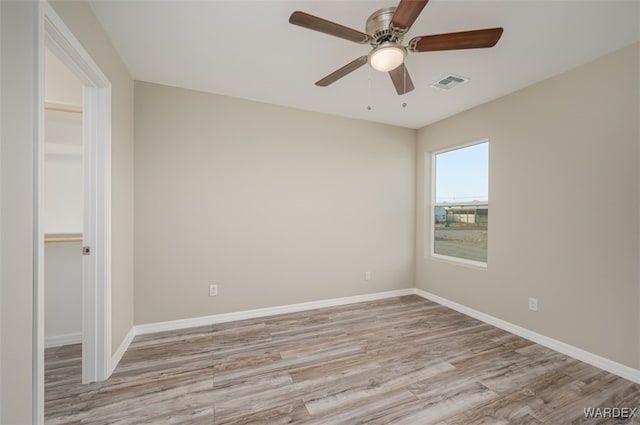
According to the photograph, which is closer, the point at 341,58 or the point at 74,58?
the point at 74,58

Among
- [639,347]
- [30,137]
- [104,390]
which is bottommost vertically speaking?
[104,390]

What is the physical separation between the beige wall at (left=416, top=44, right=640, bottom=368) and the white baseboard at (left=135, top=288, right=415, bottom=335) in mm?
1259

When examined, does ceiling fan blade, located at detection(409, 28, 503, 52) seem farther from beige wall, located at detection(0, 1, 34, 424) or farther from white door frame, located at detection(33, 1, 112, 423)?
white door frame, located at detection(33, 1, 112, 423)

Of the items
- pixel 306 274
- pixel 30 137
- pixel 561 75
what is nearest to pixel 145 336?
pixel 306 274

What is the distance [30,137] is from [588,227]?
12.3 feet

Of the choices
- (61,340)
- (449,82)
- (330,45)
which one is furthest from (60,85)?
(449,82)

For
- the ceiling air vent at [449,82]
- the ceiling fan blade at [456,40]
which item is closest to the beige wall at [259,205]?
the ceiling air vent at [449,82]

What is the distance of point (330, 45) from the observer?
6.63 ft

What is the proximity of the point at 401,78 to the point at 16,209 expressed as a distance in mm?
2220

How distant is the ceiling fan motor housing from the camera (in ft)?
4.78

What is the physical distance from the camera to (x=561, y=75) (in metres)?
2.38

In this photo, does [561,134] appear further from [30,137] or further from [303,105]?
[30,137]

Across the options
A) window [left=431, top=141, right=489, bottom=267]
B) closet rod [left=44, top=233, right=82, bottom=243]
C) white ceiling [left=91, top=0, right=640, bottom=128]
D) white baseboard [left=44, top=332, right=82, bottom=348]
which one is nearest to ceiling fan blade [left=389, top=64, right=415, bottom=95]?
white ceiling [left=91, top=0, right=640, bottom=128]

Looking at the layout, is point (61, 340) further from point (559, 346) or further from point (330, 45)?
point (559, 346)
